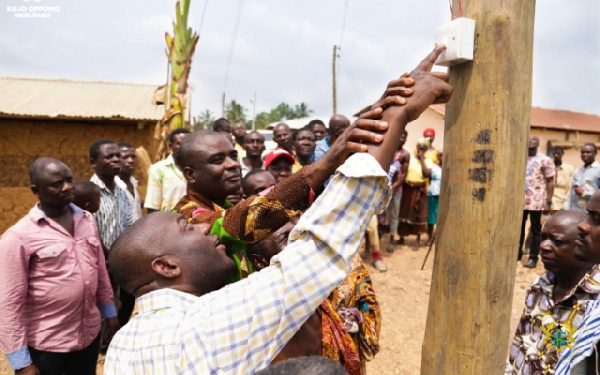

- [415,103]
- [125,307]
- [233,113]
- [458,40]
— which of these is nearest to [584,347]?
[415,103]

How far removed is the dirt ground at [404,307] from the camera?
4.20m

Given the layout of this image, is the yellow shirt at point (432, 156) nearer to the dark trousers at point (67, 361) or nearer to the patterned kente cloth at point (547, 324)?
the patterned kente cloth at point (547, 324)

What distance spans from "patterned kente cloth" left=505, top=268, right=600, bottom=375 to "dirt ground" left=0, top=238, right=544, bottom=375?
2026 millimetres

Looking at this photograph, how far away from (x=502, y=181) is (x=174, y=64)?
20.2 ft

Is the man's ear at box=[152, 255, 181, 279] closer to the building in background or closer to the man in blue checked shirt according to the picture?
the man in blue checked shirt

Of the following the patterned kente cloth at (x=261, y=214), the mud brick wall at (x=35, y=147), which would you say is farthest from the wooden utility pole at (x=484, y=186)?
the mud brick wall at (x=35, y=147)

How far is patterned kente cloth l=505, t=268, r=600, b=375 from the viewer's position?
202 centimetres

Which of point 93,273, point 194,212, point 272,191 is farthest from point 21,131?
point 272,191

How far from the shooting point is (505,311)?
5.15 ft

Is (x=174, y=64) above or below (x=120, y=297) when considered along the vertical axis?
above

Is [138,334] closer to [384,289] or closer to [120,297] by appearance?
[120,297]

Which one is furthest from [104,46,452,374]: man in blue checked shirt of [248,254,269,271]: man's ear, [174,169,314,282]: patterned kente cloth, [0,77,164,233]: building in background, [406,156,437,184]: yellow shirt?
[0,77,164,233]: building in background

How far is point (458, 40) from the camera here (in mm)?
Result: 1468

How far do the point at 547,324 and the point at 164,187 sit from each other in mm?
3737
